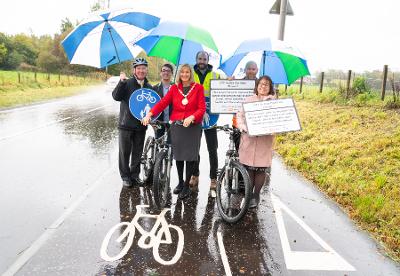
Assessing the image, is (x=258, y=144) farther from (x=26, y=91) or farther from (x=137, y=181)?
(x=26, y=91)

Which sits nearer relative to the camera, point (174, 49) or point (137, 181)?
point (174, 49)

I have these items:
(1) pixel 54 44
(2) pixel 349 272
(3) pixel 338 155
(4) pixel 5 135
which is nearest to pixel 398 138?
(3) pixel 338 155

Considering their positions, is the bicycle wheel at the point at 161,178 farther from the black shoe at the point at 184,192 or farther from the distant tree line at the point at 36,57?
the distant tree line at the point at 36,57

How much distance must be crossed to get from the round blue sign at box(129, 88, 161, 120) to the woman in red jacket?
19.4 inches

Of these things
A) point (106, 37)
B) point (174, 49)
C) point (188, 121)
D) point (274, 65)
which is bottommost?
point (188, 121)

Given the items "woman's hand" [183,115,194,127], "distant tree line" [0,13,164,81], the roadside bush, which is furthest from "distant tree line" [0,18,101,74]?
"woman's hand" [183,115,194,127]

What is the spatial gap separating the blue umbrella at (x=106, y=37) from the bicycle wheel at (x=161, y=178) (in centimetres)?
183

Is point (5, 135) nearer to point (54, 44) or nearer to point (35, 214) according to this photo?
point (35, 214)

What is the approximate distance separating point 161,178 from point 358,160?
4484mm

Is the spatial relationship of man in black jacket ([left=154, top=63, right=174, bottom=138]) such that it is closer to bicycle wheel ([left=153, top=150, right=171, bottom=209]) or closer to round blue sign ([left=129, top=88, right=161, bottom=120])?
round blue sign ([left=129, top=88, right=161, bottom=120])

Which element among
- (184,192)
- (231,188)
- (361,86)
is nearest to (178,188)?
(184,192)

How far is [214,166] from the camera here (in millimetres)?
6445

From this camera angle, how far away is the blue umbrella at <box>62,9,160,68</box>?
227 inches

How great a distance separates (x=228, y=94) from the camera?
5953 mm
